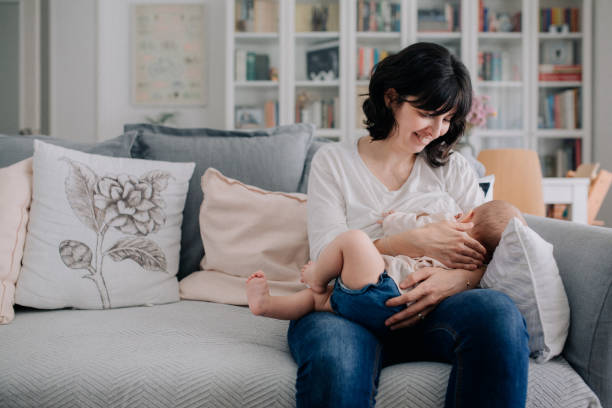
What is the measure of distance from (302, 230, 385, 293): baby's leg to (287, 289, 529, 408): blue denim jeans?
3.5 inches

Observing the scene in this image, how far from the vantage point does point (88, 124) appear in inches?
155

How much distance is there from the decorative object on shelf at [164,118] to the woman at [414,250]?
9.39ft

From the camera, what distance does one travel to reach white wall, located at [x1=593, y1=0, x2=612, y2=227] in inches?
131

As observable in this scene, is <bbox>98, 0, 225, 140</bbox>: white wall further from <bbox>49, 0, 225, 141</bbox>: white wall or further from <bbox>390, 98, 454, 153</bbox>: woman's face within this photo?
<bbox>390, 98, 454, 153</bbox>: woman's face

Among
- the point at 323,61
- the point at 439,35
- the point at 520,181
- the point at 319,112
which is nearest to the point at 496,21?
the point at 439,35

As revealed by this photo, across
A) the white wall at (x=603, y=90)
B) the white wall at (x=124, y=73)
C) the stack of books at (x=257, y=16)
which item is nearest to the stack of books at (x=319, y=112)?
the stack of books at (x=257, y=16)

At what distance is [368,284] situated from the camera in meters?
0.92

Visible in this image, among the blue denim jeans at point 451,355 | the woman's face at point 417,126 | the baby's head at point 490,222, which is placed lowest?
the blue denim jeans at point 451,355

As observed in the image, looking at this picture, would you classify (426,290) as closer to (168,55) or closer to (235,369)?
(235,369)

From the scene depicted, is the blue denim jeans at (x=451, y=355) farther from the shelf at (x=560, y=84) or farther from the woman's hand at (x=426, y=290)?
the shelf at (x=560, y=84)

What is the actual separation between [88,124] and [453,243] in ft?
12.1

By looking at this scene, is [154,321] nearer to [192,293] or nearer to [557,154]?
[192,293]

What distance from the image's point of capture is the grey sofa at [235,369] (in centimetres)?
86

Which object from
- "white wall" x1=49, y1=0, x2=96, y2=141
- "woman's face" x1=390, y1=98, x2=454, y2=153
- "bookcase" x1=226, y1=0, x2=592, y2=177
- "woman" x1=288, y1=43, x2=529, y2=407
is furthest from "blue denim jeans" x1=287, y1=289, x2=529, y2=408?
"white wall" x1=49, y1=0, x2=96, y2=141
